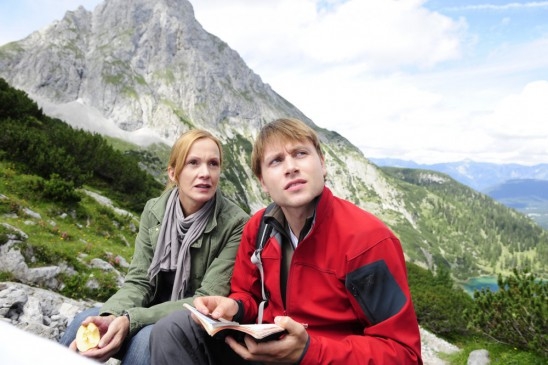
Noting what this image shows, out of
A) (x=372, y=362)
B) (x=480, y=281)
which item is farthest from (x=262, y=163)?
(x=480, y=281)

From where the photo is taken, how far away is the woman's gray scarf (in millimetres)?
4508

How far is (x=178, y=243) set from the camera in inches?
185

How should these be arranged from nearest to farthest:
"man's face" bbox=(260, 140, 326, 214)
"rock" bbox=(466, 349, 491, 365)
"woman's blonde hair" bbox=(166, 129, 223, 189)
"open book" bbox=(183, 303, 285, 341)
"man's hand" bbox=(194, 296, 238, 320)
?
"open book" bbox=(183, 303, 285, 341) → "man's hand" bbox=(194, 296, 238, 320) → "man's face" bbox=(260, 140, 326, 214) → "woman's blonde hair" bbox=(166, 129, 223, 189) → "rock" bbox=(466, 349, 491, 365)

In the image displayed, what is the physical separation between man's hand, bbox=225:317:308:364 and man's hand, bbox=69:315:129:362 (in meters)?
1.43

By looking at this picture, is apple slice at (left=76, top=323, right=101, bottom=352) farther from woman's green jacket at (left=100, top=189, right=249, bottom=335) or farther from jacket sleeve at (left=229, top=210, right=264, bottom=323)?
jacket sleeve at (left=229, top=210, right=264, bottom=323)

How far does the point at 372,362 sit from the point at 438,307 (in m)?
41.1

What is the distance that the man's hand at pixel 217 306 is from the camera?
10.5 ft

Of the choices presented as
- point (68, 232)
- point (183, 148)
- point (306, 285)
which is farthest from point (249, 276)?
point (68, 232)

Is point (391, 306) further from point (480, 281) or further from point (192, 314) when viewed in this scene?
point (480, 281)

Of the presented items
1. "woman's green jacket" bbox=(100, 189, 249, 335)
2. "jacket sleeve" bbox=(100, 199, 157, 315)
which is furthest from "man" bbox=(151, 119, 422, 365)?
"jacket sleeve" bbox=(100, 199, 157, 315)

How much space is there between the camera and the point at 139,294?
4.38 metres

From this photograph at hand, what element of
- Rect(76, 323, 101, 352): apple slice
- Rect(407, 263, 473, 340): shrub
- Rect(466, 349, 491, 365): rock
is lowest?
Rect(407, 263, 473, 340): shrub

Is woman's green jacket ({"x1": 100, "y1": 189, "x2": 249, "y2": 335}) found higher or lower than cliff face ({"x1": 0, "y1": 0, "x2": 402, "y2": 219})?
lower

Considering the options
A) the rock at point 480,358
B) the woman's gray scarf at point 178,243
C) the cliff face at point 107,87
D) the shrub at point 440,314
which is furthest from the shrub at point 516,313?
the cliff face at point 107,87
